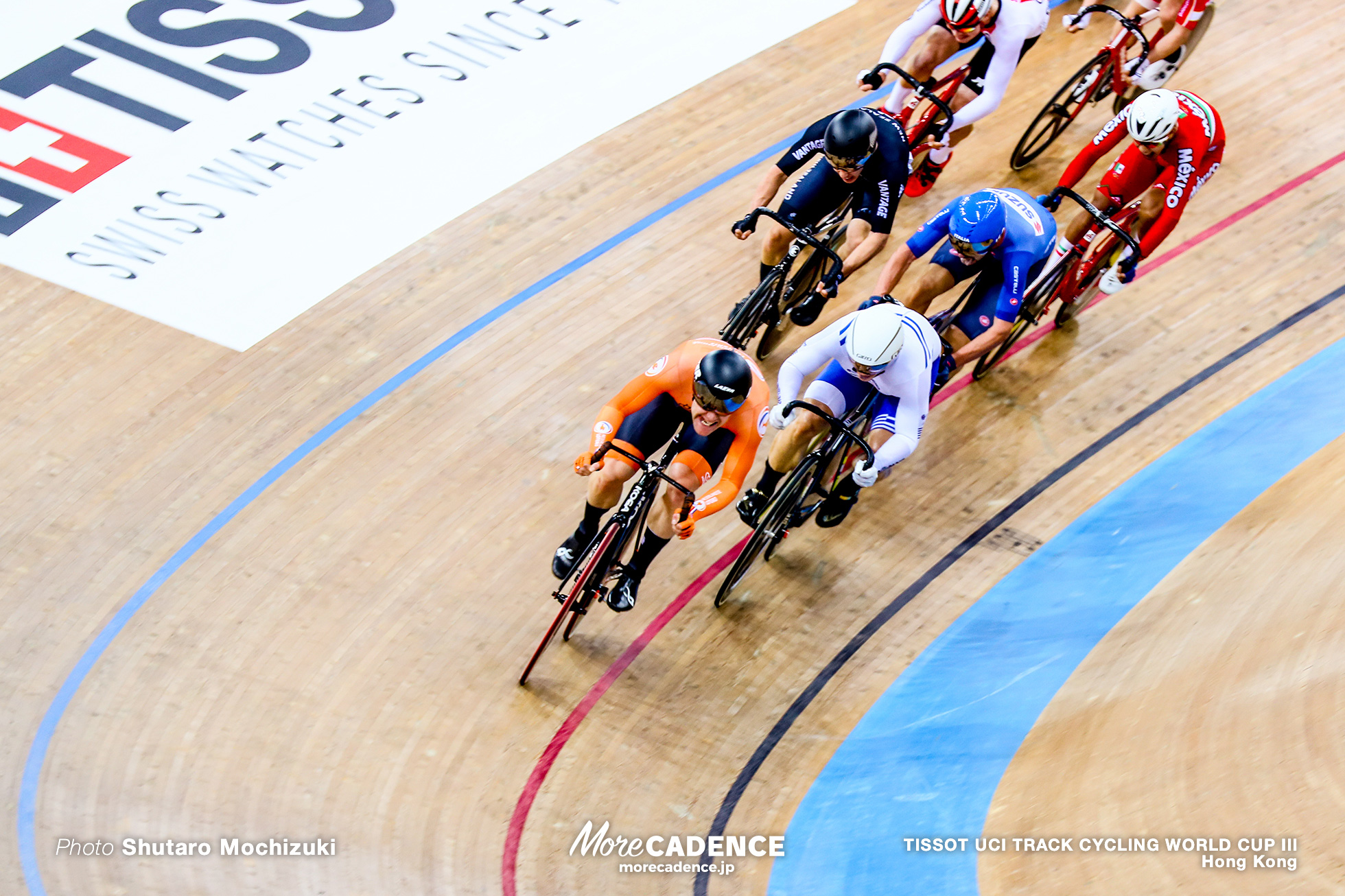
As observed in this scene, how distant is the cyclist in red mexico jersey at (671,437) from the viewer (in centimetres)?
407

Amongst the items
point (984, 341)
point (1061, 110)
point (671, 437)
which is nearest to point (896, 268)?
point (984, 341)

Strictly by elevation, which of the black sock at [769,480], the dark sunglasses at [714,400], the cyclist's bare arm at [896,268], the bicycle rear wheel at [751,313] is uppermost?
the dark sunglasses at [714,400]

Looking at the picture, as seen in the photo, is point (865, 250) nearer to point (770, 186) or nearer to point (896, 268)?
point (896, 268)

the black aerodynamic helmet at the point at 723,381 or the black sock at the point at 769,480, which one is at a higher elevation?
the black aerodynamic helmet at the point at 723,381

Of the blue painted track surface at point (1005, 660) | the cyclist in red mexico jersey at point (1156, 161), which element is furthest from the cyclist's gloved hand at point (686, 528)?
the cyclist in red mexico jersey at point (1156, 161)

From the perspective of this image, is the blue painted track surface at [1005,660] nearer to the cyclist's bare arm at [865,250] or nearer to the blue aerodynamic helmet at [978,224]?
the blue aerodynamic helmet at [978,224]

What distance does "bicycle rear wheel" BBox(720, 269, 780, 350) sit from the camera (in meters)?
5.52

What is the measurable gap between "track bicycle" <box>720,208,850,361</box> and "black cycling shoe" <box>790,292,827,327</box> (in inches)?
3.7

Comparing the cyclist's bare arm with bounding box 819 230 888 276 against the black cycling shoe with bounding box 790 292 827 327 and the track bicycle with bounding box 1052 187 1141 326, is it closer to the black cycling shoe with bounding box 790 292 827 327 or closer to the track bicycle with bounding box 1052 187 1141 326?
the black cycling shoe with bounding box 790 292 827 327

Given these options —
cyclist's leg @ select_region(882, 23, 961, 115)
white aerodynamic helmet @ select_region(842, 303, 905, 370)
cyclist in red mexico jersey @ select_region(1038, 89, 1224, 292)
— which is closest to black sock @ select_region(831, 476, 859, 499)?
white aerodynamic helmet @ select_region(842, 303, 905, 370)

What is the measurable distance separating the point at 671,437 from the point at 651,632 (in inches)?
33.2

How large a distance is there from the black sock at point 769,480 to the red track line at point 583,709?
0.40 meters

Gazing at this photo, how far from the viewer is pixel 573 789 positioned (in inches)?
167

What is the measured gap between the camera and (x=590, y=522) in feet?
14.6
